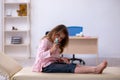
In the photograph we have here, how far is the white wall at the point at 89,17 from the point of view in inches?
279

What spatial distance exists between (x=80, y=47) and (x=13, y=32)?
2.53 metres

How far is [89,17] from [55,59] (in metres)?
4.24

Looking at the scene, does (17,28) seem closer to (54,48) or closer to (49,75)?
(54,48)

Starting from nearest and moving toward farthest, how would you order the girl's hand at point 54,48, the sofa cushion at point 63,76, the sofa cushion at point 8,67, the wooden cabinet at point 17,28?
1. the sofa cushion at point 63,76
2. the sofa cushion at point 8,67
3. the girl's hand at point 54,48
4. the wooden cabinet at point 17,28

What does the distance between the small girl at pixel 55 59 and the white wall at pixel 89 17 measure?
4.05 meters

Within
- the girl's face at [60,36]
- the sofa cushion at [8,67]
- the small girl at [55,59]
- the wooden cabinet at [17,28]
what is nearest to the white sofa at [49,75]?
the sofa cushion at [8,67]

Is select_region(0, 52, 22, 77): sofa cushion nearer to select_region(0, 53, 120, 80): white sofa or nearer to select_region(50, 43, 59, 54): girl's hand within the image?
select_region(0, 53, 120, 80): white sofa

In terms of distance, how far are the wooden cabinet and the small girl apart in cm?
406

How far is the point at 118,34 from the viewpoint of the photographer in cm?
710

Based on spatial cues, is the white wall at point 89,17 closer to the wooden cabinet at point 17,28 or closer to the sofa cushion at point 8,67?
the wooden cabinet at point 17,28

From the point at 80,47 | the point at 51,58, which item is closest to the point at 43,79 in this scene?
the point at 51,58

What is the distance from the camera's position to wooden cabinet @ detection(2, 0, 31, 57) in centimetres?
702

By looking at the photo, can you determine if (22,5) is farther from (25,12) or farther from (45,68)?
(45,68)

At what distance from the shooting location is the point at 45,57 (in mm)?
2979
